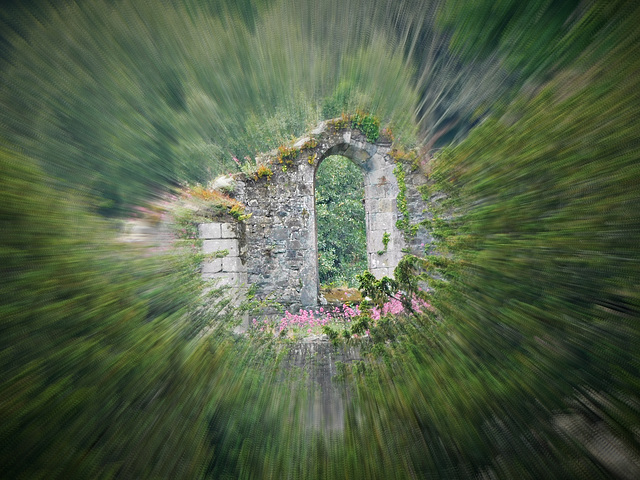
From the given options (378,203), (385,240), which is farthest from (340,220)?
(385,240)

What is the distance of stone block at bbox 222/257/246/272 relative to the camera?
4.35m

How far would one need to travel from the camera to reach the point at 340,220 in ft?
38.8

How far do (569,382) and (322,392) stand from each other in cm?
78

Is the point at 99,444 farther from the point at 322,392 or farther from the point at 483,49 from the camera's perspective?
the point at 483,49

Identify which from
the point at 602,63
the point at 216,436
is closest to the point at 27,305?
the point at 216,436

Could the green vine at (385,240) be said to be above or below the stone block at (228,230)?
below

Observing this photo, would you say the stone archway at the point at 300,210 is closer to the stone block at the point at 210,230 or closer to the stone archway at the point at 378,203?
the stone archway at the point at 378,203

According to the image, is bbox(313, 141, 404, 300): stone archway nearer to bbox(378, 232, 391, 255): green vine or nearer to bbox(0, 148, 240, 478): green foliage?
bbox(378, 232, 391, 255): green vine

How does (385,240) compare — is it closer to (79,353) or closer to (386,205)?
(386,205)

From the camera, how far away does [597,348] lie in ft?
1.71

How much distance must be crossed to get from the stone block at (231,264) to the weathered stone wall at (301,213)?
39.7 inches

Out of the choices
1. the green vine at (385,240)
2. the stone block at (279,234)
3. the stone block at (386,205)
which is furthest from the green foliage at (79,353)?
the stone block at (279,234)

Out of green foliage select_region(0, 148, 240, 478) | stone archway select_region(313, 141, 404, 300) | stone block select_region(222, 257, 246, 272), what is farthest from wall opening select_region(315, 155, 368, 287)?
green foliage select_region(0, 148, 240, 478)

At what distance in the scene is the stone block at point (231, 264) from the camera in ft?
14.3
